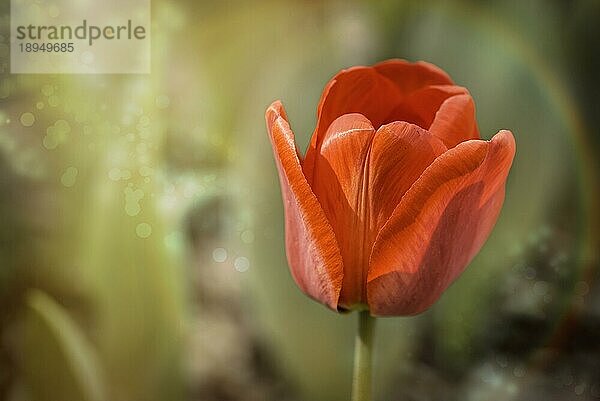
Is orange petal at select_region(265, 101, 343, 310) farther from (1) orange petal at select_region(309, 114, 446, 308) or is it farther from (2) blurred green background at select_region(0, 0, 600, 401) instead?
(2) blurred green background at select_region(0, 0, 600, 401)

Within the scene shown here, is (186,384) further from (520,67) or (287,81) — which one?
(520,67)

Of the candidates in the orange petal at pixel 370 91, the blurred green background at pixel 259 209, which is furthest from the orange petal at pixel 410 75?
the blurred green background at pixel 259 209

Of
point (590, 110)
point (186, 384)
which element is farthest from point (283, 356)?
point (590, 110)

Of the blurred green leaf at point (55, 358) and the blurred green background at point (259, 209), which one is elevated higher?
the blurred green background at point (259, 209)

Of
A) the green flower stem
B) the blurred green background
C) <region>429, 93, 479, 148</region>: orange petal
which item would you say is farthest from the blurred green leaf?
<region>429, 93, 479, 148</region>: orange petal

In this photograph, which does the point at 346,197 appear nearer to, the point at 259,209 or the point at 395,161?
the point at 395,161

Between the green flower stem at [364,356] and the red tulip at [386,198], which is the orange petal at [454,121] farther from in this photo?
the green flower stem at [364,356]

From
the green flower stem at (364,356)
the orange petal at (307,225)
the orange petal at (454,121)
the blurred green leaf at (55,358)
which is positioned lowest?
the blurred green leaf at (55,358)
